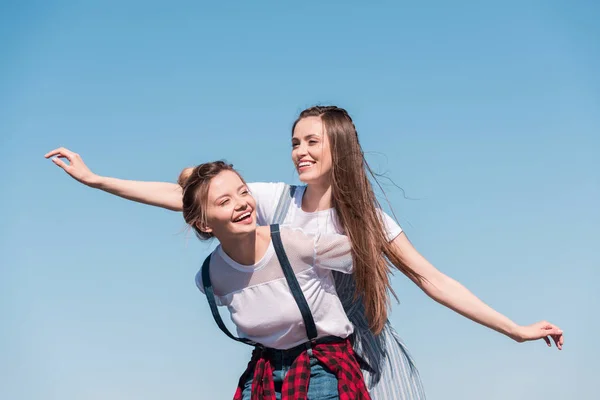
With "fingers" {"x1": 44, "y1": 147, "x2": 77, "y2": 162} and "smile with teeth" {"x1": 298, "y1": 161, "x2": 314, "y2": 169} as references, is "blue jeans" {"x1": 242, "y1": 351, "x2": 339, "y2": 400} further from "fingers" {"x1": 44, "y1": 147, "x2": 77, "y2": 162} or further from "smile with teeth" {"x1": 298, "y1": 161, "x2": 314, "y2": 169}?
"fingers" {"x1": 44, "y1": 147, "x2": 77, "y2": 162}

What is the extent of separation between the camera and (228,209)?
13.1 ft

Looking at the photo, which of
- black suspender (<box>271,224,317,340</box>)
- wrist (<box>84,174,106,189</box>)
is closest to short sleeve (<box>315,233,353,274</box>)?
black suspender (<box>271,224,317,340</box>)

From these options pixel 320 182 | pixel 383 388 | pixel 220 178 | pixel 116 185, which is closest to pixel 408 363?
pixel 383 388

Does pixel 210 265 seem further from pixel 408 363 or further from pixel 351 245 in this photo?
pixel 408 363

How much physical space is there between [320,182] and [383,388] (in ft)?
4.08

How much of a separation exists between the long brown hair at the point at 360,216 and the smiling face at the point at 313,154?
0.04 m

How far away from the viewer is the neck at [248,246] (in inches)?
159

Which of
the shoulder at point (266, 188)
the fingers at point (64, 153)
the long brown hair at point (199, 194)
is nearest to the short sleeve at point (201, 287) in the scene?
the long brown hair at point (199, 194)

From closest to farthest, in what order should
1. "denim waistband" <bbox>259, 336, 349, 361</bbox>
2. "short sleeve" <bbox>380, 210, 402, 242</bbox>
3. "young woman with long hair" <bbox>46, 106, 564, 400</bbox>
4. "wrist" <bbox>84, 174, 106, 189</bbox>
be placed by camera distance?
"denim waistband" <bbox>259, 336, 349, 361</bbox>, "young woman with long hair" <bbox>46, 106, 564, 400</bbox>, "short sleeve" <bbox>380, 210, 402, 242</bbox>, "wrist" <bbox>84, 174, 106, 189</bbox>

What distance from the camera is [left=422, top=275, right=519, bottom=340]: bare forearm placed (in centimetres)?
433

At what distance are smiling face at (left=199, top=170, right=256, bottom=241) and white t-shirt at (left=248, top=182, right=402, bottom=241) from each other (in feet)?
1.53

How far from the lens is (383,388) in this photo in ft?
14.9

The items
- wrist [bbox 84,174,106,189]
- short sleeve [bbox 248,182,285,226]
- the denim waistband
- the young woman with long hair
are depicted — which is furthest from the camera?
wrist [bbox 84,174,106,189]

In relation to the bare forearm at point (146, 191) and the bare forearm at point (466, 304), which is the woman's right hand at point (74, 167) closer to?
the bare forearm at point (146, 191)
